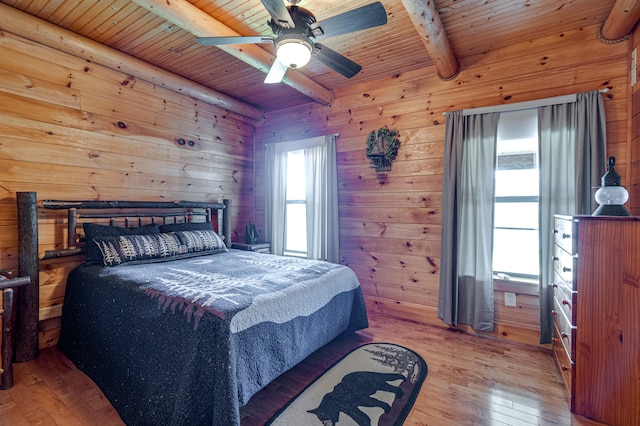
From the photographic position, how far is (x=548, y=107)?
2545mm

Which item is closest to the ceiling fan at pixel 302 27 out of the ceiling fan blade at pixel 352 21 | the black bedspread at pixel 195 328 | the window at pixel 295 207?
the ceiling fan blade at pixel 352 21

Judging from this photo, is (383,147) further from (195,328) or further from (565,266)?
(195,328)

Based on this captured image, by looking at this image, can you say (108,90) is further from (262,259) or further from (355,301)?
(355,301)

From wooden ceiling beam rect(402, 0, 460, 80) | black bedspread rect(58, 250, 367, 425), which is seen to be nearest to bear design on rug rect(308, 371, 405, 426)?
black bedspread rect(58, 250, 367, 425)

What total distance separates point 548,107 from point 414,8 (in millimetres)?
1492

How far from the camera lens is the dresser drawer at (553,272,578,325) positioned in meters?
1.82

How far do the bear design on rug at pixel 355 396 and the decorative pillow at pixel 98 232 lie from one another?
2.12 metres

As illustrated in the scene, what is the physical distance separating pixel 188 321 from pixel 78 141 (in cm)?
222

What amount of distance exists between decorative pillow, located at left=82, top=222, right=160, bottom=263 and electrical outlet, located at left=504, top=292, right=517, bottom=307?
11.2ft

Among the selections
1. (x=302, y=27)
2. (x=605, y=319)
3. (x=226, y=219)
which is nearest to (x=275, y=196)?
(x=226, y=219)

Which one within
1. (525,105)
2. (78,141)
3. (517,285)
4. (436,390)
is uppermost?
(525,105)

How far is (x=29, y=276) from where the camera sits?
2242mm

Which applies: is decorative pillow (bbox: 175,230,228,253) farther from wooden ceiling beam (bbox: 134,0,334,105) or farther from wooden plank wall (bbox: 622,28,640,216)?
wooden plank wall (bbox: 622,28,640,216)

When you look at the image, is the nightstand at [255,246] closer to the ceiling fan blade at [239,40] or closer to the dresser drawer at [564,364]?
the ceiling fan blade at [239,40]
